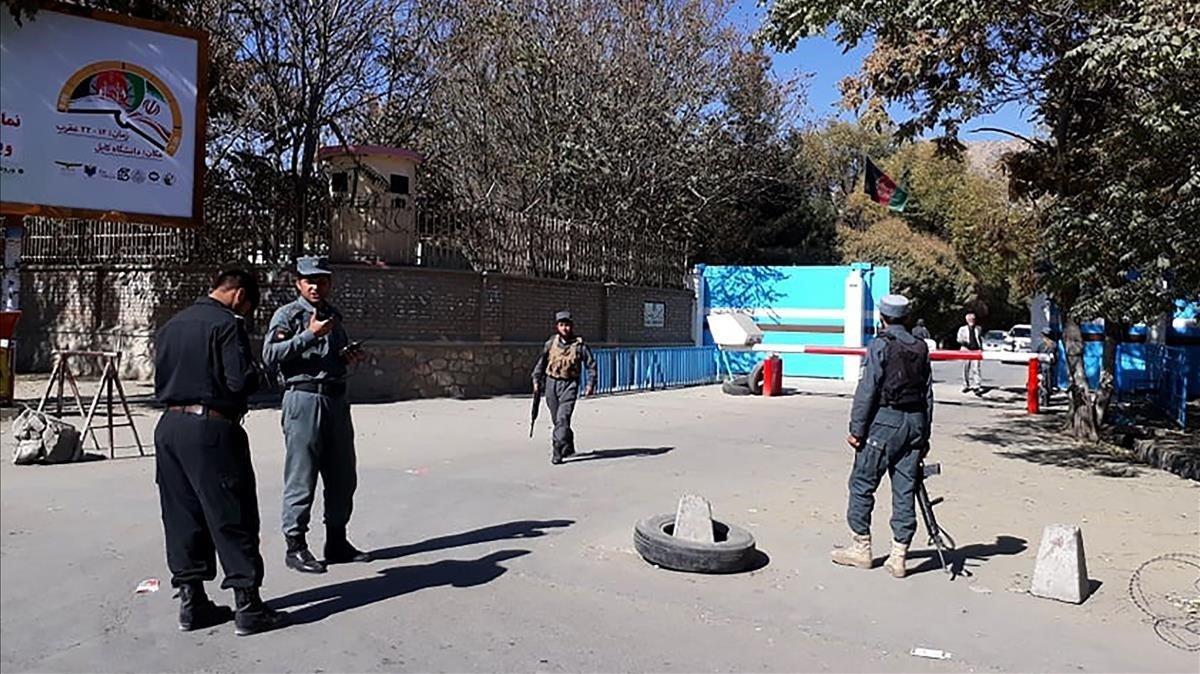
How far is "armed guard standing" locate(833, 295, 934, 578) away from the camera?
6406 millimetres

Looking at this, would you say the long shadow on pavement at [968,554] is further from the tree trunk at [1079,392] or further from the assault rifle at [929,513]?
the tree trunk at [1079,392]

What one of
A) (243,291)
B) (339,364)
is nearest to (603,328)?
(339,364)

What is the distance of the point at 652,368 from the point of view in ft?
68.8

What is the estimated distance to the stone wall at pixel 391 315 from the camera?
53.0 ft

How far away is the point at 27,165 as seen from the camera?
8.56 ft

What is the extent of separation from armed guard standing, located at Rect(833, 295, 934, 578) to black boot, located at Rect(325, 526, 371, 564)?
3315 millimetres

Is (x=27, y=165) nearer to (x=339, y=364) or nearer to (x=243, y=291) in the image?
(x=243, y=291)

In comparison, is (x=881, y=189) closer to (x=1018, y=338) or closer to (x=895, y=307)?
(x=895, y=307)

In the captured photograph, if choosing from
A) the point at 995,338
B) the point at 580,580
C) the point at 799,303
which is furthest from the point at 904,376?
the point at 995,338

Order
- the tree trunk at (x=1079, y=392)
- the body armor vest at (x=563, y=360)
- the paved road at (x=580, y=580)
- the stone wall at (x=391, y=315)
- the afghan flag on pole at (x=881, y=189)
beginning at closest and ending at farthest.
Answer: the paved road at (x=580, y=580) < the body armor vest at (x=563, y=360) < the tree trunk at (x=1079, y=392) < the stone wall at (x=391, y=315) < the afghan flag on pole at (x=881, y=189)

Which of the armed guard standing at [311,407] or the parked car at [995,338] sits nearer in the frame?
the armed guard standing at [311,407]

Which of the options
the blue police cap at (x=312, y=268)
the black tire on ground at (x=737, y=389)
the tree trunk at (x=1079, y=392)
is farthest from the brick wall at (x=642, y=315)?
the blue police cap at (x=312, y=268)

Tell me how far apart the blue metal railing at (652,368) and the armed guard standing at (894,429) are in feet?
39.9

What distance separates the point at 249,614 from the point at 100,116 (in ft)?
8.97
